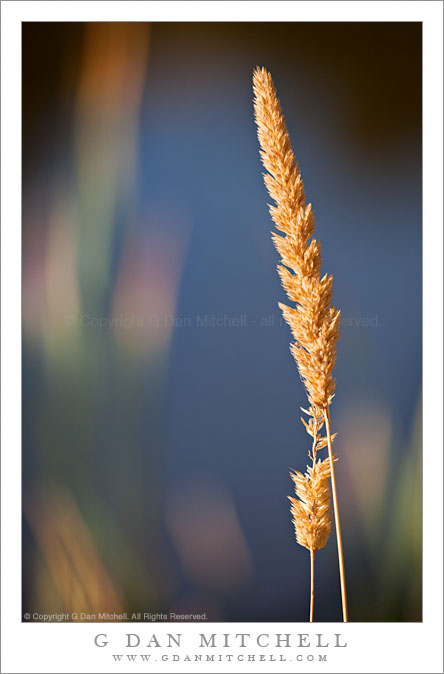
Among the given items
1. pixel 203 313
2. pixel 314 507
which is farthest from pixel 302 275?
pixel 314 507

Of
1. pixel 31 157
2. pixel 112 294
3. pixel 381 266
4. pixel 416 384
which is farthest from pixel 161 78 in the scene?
pixel 416 384

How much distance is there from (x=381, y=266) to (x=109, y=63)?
851 mm

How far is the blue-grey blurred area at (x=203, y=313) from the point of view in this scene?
4.45ft

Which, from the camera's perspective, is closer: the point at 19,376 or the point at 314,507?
the point at 314,507

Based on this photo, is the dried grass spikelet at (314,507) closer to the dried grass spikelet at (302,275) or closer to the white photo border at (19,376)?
the dried grass spikelet at (302,275)

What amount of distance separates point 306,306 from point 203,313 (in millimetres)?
355

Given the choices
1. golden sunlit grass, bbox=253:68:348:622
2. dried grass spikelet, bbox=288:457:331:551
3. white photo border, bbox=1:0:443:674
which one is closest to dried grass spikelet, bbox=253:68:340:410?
golden sunlit grass, bbox=253:68:348:622

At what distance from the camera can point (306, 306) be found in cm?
108

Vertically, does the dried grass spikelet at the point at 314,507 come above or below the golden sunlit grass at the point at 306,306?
below

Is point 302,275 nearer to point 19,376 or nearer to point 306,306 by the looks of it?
point 306,306

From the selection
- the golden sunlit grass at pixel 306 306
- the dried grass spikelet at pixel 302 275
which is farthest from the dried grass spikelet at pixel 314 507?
the dried grass spikelet at pixel 302 275

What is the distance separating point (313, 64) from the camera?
1377 mm

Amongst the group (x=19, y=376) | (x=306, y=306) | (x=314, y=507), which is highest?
(x=306, y=306)

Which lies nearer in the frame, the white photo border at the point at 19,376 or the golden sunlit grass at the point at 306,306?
the golden sunlit grass at the point at 306,306
